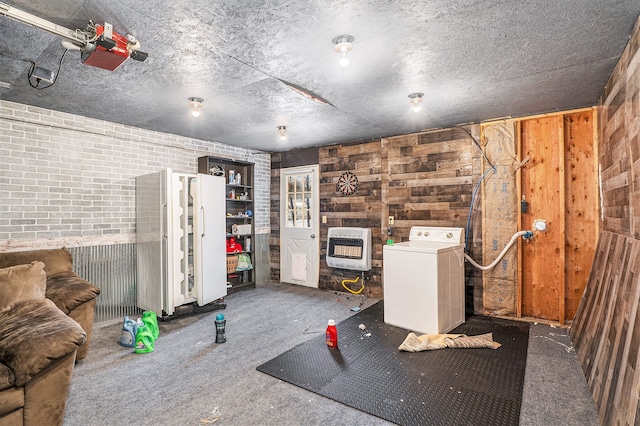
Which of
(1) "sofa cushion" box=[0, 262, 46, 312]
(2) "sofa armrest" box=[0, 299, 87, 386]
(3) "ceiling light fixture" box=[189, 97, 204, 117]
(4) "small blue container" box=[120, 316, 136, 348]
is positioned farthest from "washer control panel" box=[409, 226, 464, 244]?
(1) "sofa cushion" box=[0, 262, 46, 312]

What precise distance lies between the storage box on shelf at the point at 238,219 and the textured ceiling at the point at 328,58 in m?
1.52

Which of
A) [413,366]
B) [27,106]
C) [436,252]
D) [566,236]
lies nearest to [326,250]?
[436,252]

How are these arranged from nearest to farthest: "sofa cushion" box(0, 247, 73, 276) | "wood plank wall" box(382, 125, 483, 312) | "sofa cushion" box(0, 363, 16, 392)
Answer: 1. "sofa cushion" box(0, 363, 16, 392)
2. "sofa cushion" box(0, 247, 73, 276)
3. "wood plank wall" box(382, 125, 483, 312)

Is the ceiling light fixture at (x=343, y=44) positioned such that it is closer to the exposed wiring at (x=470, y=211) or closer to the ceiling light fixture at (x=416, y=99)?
the ceiling light fixture at (x=416, y=99)

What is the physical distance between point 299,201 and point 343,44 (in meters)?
3.95

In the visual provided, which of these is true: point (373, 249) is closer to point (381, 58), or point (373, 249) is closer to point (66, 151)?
point (381, 58)

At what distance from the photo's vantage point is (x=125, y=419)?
6.93 ft

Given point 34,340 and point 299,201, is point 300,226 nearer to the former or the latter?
point 299,201

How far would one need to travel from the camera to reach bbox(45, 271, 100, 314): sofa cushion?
2.76 metres

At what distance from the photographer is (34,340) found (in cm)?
187

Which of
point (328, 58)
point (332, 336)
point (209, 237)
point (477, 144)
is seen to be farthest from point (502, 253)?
point (209, 237)

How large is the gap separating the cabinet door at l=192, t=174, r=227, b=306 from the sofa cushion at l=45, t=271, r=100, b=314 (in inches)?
55.0

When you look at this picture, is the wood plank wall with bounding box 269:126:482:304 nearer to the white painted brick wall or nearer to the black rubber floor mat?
the black rubber floor mat

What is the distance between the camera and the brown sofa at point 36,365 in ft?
5.80
